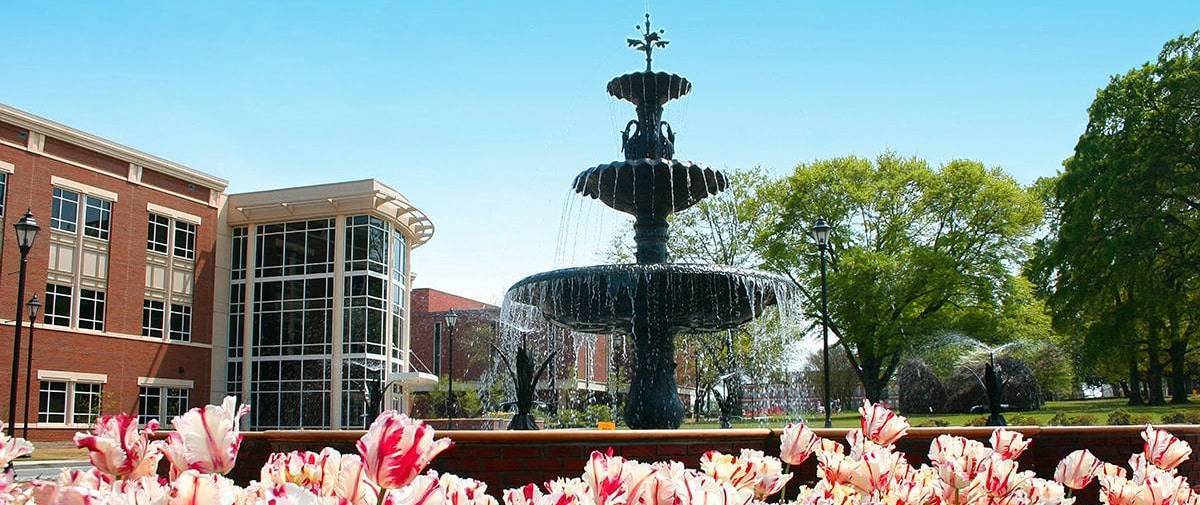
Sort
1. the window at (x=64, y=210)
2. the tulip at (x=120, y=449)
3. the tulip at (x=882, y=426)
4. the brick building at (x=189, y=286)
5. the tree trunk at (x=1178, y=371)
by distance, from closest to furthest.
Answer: the tulip at (x=120, y=449), the tulip at (x=882, y=426), the tree trunk at (x=1178, y=371), the brick building at (x=189, y=286), the window at (x=64, y=210)

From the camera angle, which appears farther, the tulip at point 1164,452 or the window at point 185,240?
the window at point 185,240

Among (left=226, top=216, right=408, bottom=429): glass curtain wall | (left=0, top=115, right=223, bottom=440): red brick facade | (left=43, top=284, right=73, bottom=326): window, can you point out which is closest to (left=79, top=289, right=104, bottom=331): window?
(left=0, top=115, right=223, bottom=440): red brick facade

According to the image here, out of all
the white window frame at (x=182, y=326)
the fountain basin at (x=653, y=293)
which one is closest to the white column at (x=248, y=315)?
the white window frame at (x=182, y=326)

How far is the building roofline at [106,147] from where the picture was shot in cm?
3706

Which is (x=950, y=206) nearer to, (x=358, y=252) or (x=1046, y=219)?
(x=1046, y=219)

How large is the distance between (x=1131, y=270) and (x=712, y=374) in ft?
50.7

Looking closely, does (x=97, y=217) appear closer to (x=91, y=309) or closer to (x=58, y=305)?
(x=91, y=309)

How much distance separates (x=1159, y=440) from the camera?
3410 mm

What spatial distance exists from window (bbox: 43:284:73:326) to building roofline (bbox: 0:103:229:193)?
19.0 ft

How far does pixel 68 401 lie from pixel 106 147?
33.9ft

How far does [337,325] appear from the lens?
4488cm

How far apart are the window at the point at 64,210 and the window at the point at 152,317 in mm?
4485

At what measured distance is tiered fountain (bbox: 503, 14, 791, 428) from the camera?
11719 millimetres

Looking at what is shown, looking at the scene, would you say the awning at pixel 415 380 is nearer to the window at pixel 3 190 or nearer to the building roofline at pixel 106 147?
the building roofline at pixel 106 147
